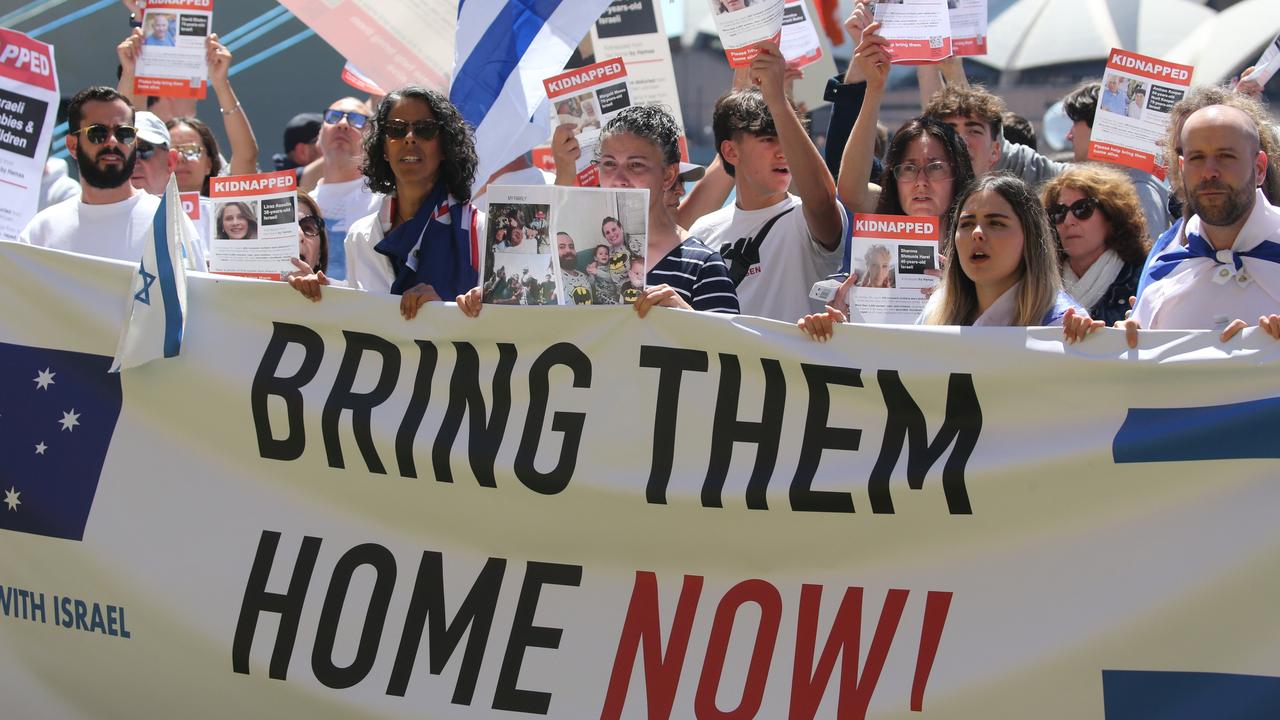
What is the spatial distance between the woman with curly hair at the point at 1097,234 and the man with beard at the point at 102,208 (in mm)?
2809

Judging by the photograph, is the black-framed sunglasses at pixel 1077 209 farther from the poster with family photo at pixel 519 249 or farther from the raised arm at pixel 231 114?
the raised arm at pixel 231 114

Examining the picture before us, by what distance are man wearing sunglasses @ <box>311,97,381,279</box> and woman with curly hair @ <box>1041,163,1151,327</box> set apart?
292 centimetres

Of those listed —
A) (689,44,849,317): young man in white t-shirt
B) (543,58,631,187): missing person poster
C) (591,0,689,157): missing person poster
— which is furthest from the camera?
(591,0,689,157): missing person poster

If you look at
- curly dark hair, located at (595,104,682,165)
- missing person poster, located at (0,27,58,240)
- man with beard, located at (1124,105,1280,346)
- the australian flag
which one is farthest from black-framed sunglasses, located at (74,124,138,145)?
man with beard, located at (1124,105,1280,346)

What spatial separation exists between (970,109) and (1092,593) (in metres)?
1.99

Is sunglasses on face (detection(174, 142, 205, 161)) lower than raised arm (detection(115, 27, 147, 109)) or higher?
lower

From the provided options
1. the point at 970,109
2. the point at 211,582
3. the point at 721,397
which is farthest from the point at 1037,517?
the point at 211,582

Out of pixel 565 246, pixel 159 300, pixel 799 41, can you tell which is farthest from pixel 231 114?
pixel 565 246

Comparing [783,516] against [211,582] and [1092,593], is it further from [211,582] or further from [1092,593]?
[211,582]

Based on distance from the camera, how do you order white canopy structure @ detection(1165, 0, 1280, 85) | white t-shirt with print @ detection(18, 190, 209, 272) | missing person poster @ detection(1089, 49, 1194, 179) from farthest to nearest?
white canopy structure @ detection(1165, 0, 1280, 85), missing person poster @ detection(1089, 49, 1194, 179), white t-shirt with print @ detection(18, 190, 209, 272)

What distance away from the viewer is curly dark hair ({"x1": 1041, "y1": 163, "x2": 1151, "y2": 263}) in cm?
466

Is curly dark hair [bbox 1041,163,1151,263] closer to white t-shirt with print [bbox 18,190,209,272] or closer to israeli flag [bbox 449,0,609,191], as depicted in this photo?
israeli flag [bbox 449,0,609,191]

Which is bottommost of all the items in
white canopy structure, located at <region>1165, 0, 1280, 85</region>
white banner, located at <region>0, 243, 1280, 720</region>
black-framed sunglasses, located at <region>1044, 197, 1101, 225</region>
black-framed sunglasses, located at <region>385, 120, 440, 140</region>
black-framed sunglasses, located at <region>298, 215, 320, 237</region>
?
white banner, located at <region>0, 243, 1280, 720</region>

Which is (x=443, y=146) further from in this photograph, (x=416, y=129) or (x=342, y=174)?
(x=342, y=174)
